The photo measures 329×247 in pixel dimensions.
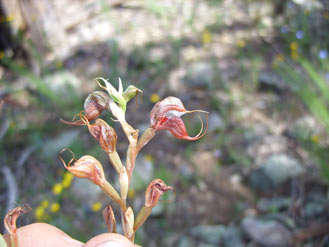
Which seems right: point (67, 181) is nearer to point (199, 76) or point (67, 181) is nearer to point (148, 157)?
point (148, 157)

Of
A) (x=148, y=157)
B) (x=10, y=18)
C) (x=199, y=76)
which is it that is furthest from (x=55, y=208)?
(x=10, y=18)

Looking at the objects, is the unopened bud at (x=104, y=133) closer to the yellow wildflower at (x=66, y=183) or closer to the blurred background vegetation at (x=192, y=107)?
the blurred background vegetation at (x=192, y=107)

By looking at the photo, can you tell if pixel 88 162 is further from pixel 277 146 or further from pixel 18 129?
pixel 18 129

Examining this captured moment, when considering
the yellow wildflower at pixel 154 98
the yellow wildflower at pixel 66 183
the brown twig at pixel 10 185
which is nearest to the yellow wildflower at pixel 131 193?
the yellow wildflower at pixel 66 183

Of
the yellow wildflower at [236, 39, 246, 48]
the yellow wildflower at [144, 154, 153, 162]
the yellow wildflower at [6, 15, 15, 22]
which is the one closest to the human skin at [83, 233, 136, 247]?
the yellow wildflower at [144, 154, 153, 162]

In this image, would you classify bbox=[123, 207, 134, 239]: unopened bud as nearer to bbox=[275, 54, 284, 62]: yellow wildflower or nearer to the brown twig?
the brown twig

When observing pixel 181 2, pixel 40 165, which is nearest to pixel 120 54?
pixel 181 2
